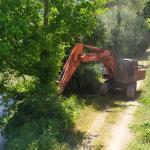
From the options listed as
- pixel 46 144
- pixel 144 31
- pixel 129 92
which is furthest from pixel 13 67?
pixel 144 31

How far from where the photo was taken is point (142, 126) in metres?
15.7

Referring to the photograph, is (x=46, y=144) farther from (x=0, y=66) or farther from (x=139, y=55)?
(x=139, y=55)

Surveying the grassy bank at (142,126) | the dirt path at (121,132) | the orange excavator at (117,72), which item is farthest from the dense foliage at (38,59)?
the orange excavator at (117,72)

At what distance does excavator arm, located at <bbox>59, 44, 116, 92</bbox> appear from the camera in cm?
1785

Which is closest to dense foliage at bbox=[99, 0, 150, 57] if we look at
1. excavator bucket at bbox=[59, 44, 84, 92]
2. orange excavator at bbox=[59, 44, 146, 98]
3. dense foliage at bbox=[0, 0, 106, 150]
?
orange excavator at bbox=[59, 44, 146, 98]

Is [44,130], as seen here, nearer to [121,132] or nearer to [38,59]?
[38,59]

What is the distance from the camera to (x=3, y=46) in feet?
43.5

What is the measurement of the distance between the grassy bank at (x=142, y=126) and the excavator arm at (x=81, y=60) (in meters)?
2.30

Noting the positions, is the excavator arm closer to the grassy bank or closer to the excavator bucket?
the excavator bucket

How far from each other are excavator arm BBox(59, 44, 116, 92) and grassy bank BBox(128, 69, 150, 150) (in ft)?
7.53

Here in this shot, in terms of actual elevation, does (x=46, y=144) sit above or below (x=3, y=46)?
below

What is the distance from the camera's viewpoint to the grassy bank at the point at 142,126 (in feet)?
45.3

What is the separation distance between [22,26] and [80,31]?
10.4 ft

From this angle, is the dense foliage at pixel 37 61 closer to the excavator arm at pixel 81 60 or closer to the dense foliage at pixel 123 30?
the excavator arm at pixel 81 60
